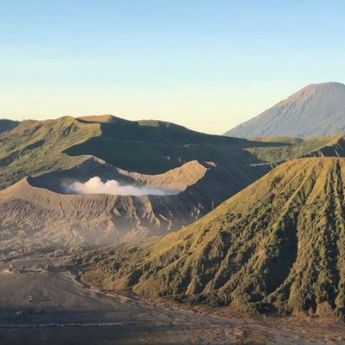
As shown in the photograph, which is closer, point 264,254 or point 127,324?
point 127,324

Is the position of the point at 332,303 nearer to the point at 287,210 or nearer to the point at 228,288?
the point at 228,288

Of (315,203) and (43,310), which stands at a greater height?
(315,203)

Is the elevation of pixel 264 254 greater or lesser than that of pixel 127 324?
greater

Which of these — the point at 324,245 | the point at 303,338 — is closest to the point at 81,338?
the point at 303,338

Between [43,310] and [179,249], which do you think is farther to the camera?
[179,249]

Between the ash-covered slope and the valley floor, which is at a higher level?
the ash-covered slope
